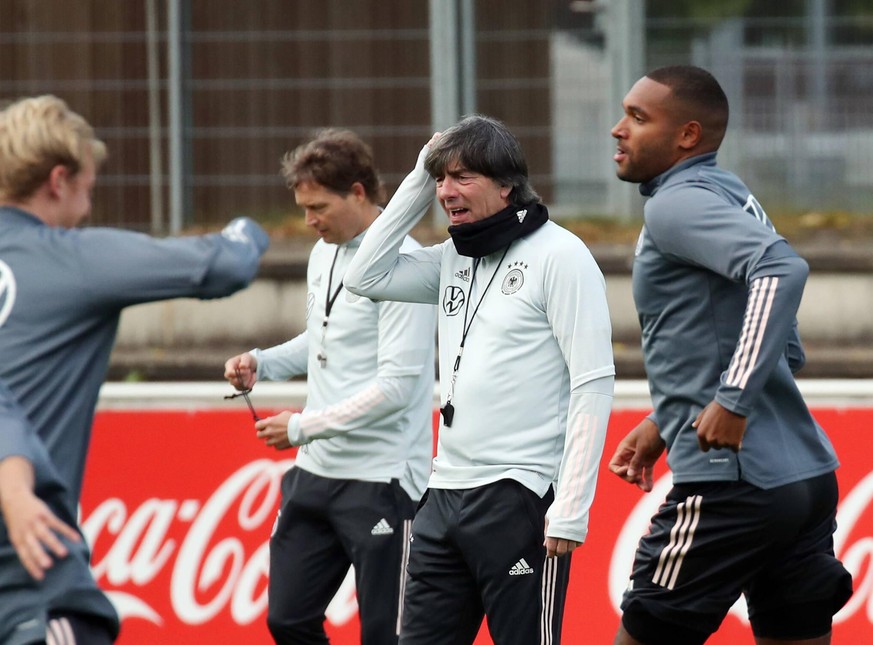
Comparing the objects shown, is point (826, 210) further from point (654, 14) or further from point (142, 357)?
point (142, 357)

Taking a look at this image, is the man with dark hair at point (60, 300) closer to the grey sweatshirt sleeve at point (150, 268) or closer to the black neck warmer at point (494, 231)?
the grey sweatshirt sleeve at point (150, 268)

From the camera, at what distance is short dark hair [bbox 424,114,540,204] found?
13.4 feet

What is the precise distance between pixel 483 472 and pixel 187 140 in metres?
5.82

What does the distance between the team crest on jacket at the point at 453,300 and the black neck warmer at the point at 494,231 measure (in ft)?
0.42

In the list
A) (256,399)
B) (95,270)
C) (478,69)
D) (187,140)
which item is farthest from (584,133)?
(95,270)

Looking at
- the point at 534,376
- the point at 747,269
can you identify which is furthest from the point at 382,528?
the point at 747,269

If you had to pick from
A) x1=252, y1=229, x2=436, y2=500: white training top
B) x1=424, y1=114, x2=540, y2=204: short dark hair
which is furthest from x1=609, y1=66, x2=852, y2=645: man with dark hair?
x1=252, y1=229, x2=436, y2=500: white training top

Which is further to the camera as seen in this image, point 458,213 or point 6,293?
point 458,213

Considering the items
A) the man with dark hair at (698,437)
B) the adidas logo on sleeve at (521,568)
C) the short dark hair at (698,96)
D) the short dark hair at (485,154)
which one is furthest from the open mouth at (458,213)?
the adidas logo on sleeve at (521,568)

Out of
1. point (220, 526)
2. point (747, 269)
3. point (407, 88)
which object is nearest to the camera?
point (747, 269)

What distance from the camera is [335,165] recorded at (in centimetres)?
505

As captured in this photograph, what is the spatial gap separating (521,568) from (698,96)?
1.46 meters

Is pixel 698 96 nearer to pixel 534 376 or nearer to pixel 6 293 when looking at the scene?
pixel 534 376

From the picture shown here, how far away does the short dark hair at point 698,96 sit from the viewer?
420cm
